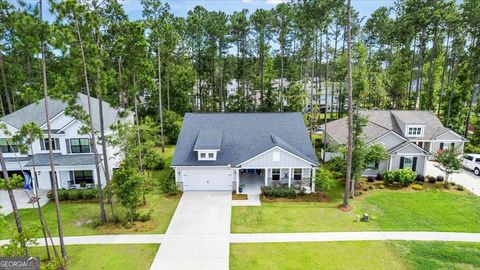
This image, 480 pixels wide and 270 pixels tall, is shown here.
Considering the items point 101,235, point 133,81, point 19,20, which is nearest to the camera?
point 19,20

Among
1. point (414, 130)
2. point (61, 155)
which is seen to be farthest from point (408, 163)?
point (61, 155)

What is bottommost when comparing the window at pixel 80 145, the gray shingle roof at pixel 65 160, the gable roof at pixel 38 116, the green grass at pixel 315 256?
the green grass at pixel 315 256

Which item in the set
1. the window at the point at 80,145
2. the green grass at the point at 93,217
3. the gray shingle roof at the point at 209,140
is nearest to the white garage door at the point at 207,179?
the green grass at the point at 93,217

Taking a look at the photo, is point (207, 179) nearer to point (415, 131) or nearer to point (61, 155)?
point (61, 155)

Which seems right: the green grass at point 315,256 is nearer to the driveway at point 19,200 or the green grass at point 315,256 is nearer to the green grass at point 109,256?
the green grass at point 109,256

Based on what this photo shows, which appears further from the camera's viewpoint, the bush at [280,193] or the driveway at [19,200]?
the bush at [280,193]

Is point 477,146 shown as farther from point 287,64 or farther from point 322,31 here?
point 287,64

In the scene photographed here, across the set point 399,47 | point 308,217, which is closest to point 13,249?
point 308,217
